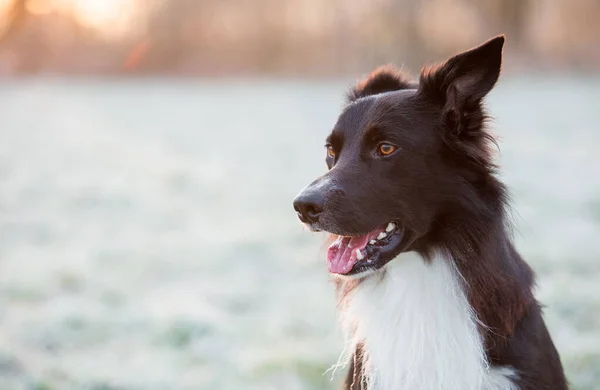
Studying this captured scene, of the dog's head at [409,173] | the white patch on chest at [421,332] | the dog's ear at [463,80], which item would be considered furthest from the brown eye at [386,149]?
the white patch on chest at [421,332]

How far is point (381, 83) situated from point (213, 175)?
397 inches

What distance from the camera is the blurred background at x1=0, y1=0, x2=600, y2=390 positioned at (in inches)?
221

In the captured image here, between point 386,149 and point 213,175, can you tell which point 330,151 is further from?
point 213,175

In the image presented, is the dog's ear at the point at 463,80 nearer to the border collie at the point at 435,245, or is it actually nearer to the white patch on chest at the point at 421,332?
the border collie at the point at 435,245

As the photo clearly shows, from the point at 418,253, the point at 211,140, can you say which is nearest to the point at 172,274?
the point at 418,253

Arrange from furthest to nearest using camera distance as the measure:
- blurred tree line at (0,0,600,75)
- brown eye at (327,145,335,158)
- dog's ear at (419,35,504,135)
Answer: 1. blurred tree line at (0,0,600,75)
2. brown eye at (327,145,335,158)
3. dog's ear at (419,35,504,135)

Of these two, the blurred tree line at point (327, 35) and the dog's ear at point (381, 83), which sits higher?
the blurred tree line at point (327, 35)

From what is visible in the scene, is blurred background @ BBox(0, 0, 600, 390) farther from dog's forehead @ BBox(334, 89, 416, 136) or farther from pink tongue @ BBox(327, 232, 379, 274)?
pink tongue @ BBox(327, 232, 379, 274)

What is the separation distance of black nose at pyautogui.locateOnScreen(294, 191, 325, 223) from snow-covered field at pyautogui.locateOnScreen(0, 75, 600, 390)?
1.10 m

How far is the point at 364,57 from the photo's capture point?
3231 cm

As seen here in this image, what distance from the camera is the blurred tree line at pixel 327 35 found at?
31406mm

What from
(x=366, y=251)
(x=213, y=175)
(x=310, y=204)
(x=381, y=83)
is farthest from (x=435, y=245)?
(x=213, y=175)

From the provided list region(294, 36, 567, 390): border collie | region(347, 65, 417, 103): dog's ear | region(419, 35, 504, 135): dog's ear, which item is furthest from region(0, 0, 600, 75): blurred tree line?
region(294, 36, 567, 390): border collie

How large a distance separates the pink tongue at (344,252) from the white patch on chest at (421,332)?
0.65ft
